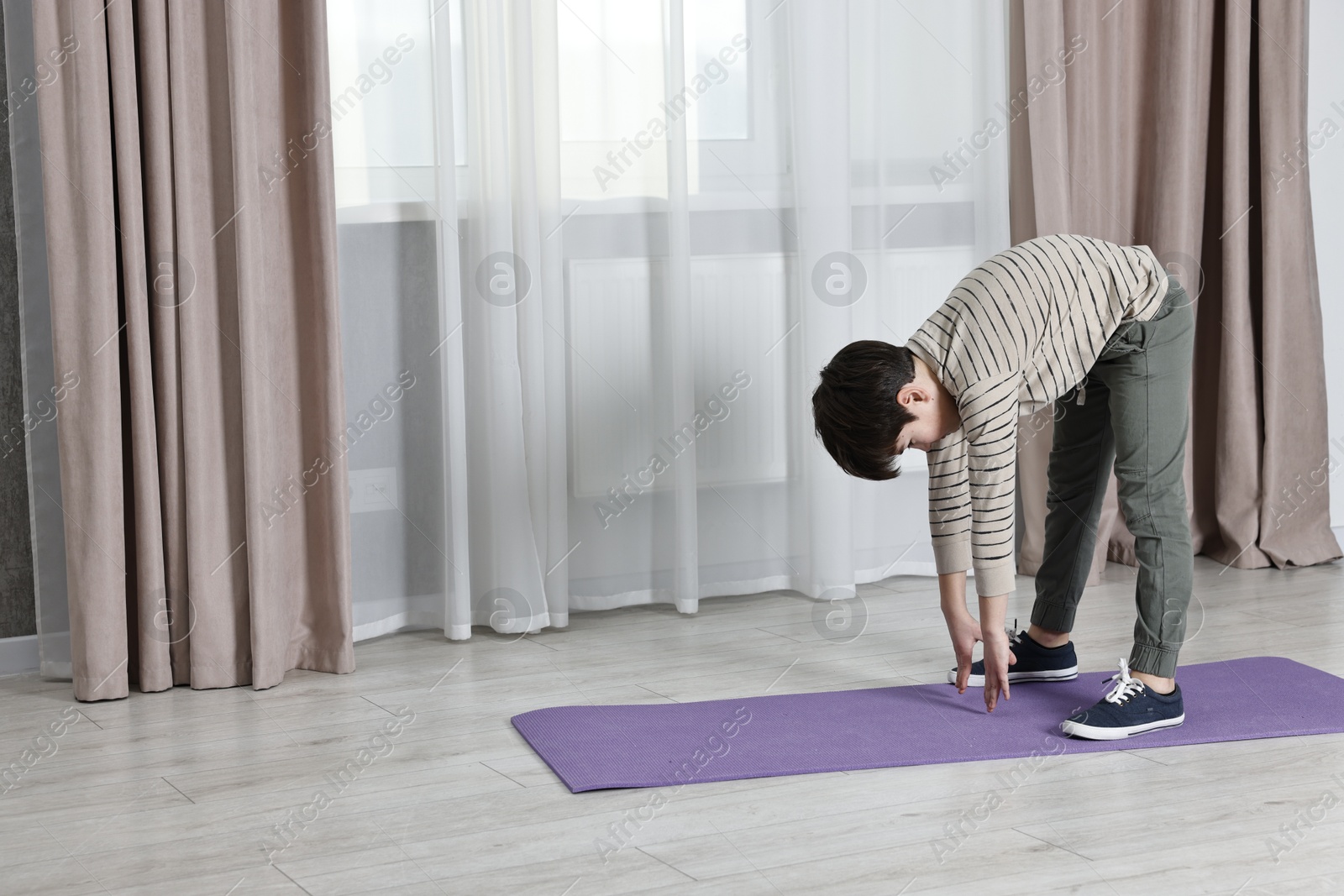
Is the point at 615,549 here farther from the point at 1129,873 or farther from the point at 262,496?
the point at 1129,873

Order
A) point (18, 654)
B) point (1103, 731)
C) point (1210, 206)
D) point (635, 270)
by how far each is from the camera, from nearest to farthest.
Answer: point (1103, 731)
point (18, 654)
point (635, 270)
point (1210, 206)

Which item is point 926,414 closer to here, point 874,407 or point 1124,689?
point 874,407

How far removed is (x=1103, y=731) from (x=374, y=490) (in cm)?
138

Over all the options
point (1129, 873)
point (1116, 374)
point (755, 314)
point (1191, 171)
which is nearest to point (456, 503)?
point (755, 314)

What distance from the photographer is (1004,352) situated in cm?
169

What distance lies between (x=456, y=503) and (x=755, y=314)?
74 cm

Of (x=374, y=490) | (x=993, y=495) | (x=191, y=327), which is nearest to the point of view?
(x=993, y=495)

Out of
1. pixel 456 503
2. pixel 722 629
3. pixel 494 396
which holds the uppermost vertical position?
pixel 494 396

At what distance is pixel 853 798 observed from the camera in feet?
5.31

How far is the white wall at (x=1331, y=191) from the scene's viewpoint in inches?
119

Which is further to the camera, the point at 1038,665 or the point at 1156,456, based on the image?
the point at 1038,665

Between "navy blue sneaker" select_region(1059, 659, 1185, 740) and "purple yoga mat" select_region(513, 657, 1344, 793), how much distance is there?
0.05 ft

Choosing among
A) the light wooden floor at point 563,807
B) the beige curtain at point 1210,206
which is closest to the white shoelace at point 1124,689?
the light wooden floor at point 563,807

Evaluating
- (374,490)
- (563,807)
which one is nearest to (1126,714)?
(563,807)
